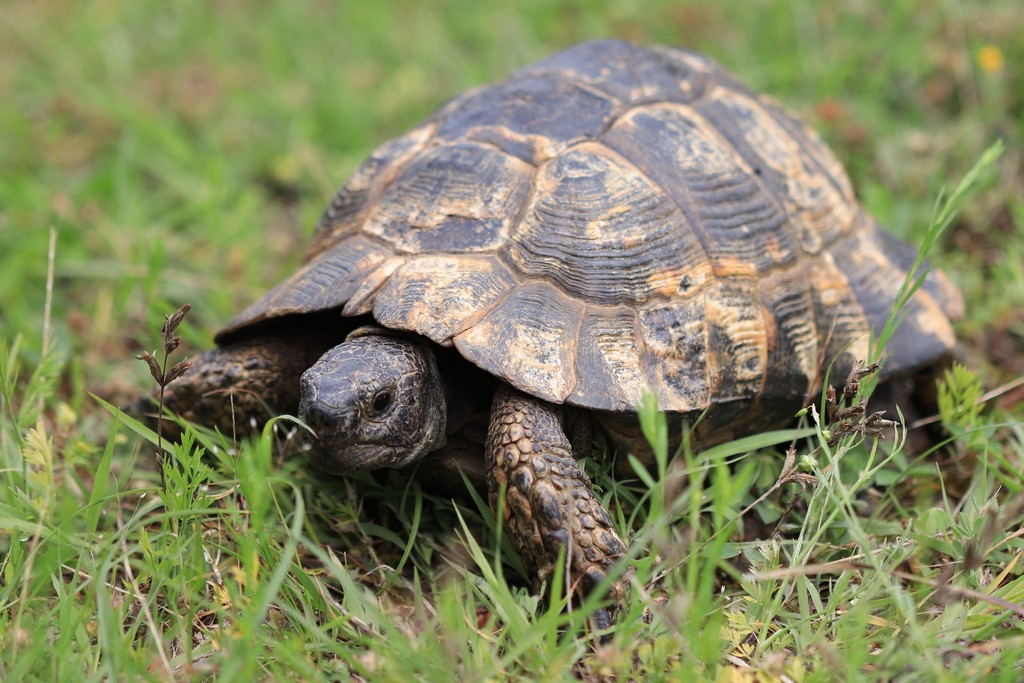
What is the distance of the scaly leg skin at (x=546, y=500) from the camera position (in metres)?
2.23

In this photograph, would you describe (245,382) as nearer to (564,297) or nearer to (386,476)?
(386,476)

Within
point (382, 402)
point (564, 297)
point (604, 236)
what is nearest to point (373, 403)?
point (382, 402)

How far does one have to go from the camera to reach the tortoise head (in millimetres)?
2338

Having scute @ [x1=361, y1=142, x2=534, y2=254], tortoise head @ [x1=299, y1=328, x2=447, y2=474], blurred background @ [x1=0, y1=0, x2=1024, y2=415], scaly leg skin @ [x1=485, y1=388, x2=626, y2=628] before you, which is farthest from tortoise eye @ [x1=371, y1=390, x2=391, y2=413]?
blurred background @ [x1=0, y1=0, x2=1024, y2=415]

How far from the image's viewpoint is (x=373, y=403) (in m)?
2.41

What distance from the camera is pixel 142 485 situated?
295 cm

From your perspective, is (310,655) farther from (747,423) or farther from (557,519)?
(747,423)

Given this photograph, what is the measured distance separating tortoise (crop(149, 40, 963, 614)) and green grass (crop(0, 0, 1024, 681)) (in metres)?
0.19

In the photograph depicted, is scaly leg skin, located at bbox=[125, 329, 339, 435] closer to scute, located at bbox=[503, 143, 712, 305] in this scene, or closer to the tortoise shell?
the tortoise shell

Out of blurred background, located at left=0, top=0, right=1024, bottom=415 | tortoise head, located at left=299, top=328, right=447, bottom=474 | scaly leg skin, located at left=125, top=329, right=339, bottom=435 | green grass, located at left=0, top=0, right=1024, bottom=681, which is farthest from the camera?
blurred background, located at left=0, top=0, right=1024, bottom=415

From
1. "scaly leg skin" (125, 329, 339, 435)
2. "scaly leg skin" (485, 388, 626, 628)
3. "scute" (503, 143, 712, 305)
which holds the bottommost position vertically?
"scaly leg skin" (485, 388, 626, 628)

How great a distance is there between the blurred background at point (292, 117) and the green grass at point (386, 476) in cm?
2

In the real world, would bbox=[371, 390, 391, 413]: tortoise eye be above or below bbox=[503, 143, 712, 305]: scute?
below

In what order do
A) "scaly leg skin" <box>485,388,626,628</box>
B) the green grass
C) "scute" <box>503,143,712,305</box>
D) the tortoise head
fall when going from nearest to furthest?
1. the green grass
2. "scaly leg skin" <box>485,388,626,628</box>
3. the tortoise head
4. "scute" <box>503,143,712,305</box>
